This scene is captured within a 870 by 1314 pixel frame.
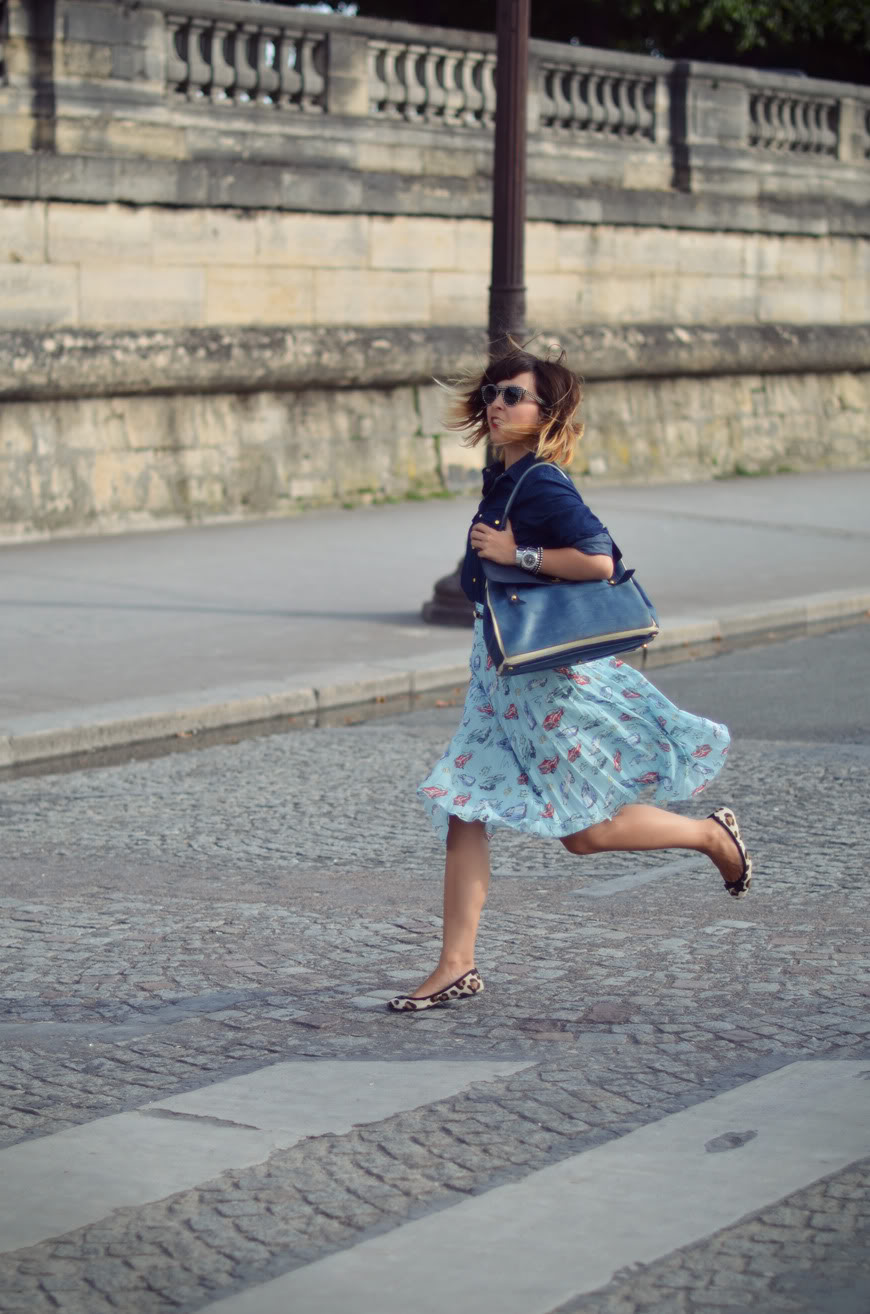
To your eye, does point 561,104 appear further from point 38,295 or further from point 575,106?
point 38,295

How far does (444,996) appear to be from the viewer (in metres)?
5.14

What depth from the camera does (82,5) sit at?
574 inches

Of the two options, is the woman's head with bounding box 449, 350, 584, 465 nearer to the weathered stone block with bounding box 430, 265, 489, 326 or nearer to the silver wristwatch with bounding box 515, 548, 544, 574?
the silver wristwatch with bounding box 515, 548, 544, 574

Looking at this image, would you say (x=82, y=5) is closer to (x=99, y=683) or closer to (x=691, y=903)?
(x=99, y=683)

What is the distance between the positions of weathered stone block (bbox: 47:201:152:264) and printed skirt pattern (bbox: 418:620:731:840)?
1008 cm

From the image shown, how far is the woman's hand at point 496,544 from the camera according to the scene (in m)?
4.97

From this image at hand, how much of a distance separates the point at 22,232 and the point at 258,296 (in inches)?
87.8

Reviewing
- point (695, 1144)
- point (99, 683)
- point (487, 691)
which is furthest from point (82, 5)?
point (695, 1144)

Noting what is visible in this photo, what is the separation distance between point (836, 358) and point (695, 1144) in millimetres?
18528

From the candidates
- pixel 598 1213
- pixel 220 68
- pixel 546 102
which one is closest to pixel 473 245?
pixel 546 102

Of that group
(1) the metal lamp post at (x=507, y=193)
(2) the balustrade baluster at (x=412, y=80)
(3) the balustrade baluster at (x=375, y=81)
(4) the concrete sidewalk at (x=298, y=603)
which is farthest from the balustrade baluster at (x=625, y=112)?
(1) the metal lamp post at (x=507, y=193)

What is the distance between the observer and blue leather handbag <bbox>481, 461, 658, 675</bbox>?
491 centimetres

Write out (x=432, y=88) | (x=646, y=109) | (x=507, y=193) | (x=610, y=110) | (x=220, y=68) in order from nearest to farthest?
(x=507, y=193) < (x=220, y=68) < (x=432, y=88) < (x=610, y=110) < (x=646, y=109)

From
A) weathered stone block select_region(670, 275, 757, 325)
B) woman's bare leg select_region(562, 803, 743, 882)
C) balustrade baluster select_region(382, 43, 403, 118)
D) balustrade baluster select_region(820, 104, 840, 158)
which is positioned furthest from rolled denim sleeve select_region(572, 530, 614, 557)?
balustrade baluster select_region(820, 104, 840, 158)
